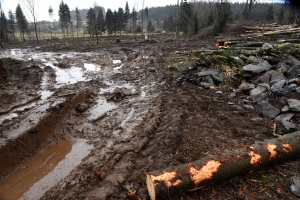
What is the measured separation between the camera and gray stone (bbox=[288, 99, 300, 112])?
14.7 ft

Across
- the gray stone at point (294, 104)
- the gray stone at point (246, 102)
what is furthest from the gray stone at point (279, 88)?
the gray stone at point (246, 102)

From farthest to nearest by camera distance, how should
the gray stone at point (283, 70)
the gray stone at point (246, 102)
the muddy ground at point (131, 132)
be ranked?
the gray stone at point (283, 70) → the gray stone at point (246, 102) → the muddy ground at point (131, 132)

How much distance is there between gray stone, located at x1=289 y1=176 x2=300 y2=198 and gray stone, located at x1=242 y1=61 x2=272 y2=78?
4667mm

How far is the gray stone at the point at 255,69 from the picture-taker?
6605 millimetres

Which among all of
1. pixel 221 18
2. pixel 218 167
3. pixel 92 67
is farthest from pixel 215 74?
pixel 221 18

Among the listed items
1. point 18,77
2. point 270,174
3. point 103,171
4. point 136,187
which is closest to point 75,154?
point 103,171

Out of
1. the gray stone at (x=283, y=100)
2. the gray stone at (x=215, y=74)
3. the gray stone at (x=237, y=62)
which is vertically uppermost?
the gray stone at (x=237, y=62)

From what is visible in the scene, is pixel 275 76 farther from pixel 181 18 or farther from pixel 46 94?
pixel 181 18

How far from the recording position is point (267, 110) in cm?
483

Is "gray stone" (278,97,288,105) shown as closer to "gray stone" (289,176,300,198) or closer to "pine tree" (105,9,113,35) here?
"gray stone" (289,176,300,198)

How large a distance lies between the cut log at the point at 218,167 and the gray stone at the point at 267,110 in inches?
58.8

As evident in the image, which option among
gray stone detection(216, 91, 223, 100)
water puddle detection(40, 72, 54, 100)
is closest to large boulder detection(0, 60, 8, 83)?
water puddle detection(40, 72, 54, 100)

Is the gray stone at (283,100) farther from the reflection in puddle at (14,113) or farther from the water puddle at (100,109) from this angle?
the reflection in puddle at (14,113)

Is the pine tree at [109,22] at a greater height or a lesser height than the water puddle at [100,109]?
greater
